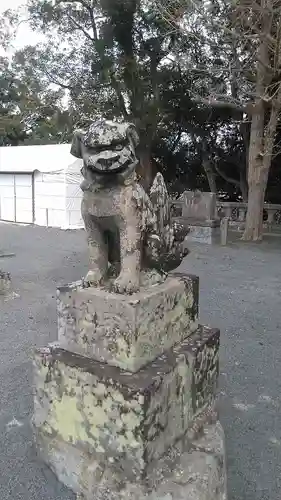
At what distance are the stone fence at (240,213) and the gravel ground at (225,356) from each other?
3.85 metres

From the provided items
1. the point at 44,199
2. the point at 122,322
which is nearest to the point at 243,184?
the point at 44,199

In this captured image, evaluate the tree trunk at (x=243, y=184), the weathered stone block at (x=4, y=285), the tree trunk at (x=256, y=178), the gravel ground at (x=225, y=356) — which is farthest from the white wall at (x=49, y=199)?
the weathered stone block at (x=4, y=285)

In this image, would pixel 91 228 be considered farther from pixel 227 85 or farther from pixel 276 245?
pixel 227 85

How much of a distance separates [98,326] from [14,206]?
13.7 meters

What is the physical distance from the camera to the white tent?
13.4m

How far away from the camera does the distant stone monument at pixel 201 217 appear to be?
34.4 feet

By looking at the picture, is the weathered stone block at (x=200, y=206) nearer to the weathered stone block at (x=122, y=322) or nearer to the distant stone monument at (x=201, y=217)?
the distant stone monument at (x=201, y=217)

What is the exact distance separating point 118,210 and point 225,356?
2400mm

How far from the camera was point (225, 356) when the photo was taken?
151 inches

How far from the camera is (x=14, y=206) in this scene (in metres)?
14.8

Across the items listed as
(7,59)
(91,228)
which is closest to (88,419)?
(91,228)

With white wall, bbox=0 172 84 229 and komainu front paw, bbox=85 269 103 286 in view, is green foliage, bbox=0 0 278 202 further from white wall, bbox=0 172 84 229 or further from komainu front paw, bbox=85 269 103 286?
komainu front paw, bbox=85 269 103 286

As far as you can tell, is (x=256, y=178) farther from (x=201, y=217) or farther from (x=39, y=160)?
(x=39, y=160)

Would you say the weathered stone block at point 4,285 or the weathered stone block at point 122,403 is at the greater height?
the weathered stone block at point 122,403
